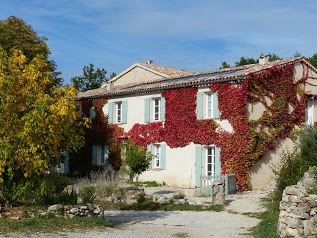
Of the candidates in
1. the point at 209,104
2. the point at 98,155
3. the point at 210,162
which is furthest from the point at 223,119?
the point at 98,155

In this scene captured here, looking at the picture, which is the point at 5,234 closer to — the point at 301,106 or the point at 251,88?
the point at 251,88

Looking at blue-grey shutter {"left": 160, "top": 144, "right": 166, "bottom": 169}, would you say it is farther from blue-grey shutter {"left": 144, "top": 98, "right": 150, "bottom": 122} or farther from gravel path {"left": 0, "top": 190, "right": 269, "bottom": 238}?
gravel path {"left": 0, "top": 190, "right": 269, "bottom": 238}

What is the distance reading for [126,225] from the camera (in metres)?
12.3

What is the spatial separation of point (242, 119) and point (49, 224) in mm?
11308

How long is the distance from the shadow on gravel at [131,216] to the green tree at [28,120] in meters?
2.69

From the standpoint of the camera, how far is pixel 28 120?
10836mm

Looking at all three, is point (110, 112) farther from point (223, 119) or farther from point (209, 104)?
point (223, 119)

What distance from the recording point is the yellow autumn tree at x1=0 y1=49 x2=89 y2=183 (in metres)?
10.9

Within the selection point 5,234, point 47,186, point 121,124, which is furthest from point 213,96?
point 5,234

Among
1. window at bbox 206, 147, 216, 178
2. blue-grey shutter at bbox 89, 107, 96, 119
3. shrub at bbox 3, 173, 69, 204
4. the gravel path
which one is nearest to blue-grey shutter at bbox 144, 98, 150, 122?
window at bbox 206, 147, 216, 178

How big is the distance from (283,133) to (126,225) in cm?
1185

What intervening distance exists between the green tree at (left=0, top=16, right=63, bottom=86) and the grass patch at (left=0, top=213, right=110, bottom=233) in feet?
43.2

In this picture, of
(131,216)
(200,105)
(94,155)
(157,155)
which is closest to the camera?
(131,216)

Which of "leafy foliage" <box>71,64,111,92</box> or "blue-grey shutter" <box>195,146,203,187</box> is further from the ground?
"leafy foliage" <box>71,64,111,92</box>
